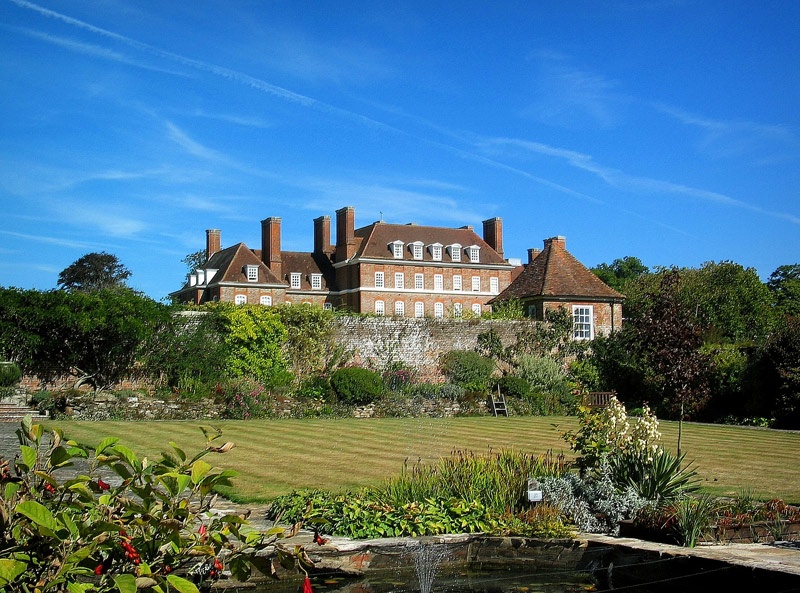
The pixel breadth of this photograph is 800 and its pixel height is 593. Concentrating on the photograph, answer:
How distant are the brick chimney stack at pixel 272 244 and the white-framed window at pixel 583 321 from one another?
26.2 metres

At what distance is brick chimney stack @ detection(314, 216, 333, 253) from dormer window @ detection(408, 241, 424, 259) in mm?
5815

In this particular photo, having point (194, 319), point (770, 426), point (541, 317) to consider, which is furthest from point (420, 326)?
point (770, 426)

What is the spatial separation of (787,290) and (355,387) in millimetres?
40154

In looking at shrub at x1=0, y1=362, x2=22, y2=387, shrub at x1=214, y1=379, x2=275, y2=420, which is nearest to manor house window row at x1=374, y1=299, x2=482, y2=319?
shrub at x1=214, y1=379, x2=275, y2=420

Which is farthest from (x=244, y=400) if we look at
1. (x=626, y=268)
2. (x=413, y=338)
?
(x=626, y=268)

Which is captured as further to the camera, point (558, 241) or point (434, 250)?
point (434, 250)

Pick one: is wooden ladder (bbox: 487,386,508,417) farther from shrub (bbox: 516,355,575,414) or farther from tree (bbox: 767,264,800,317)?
tree (bbox: 767,264,800,317)

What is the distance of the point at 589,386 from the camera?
29344mm

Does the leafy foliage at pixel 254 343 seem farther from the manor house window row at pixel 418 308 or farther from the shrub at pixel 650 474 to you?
the manor house window row at pixel 418 308

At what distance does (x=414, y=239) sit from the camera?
5784 centimetres

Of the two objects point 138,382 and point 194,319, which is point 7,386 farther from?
point 194,319

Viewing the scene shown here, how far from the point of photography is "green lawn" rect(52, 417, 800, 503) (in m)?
11.7

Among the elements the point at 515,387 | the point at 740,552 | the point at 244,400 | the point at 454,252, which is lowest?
the point at 740,552

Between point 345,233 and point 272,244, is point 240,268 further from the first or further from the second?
point 345,233
